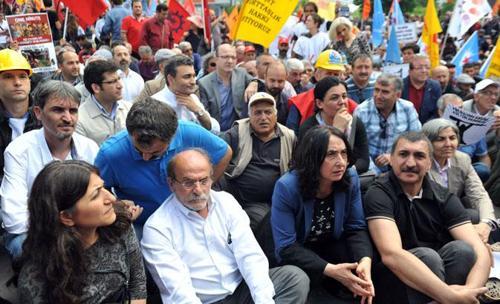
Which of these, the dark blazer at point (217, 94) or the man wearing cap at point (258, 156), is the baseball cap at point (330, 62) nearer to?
the dark blazer at point (217, 94)

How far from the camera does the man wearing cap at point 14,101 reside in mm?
4250

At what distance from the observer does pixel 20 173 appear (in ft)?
12.1

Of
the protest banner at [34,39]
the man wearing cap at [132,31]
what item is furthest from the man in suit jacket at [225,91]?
the man wearing cap at [132,31]

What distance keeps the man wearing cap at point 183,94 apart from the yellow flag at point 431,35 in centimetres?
509

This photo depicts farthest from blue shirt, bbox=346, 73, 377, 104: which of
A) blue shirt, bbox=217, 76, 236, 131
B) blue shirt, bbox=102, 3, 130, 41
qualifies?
blue shirt, bbox=102, 3, 130, 41

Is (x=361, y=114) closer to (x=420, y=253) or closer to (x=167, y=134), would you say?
(x=420, y=253)

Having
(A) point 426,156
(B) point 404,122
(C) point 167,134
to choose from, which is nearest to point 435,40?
(B) point 404,122

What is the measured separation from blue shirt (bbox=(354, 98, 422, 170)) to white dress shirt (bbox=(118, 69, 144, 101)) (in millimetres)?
3042

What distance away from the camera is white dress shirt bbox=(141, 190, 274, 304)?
325 cm

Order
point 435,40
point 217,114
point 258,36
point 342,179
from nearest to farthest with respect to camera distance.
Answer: point 342,179 < point 217,114 < point 258,36 < point 435,40

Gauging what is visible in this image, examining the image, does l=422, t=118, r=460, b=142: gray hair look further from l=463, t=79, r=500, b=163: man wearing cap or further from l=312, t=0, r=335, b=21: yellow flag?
l=312, t=0, r=335, b=21: yellow flag

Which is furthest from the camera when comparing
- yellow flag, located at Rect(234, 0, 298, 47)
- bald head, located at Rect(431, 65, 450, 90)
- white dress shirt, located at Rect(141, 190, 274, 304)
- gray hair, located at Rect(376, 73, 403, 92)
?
bald head, located at Rect(431, 65, 450, 90)

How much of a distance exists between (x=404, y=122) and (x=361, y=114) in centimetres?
43

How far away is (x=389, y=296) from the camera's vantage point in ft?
12.6
